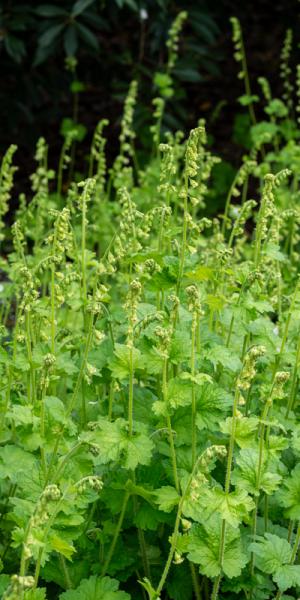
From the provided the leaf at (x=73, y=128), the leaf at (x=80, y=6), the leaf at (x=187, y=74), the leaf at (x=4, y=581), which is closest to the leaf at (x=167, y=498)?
the leaf at (x=4, y=581)

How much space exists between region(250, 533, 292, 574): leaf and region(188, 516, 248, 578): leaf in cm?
4

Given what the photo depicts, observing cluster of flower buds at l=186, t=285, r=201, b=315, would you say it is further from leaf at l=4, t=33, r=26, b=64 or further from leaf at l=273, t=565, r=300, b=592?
leaf at l=4, t=33, r=26, b=64

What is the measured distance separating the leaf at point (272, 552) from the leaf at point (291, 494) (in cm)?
9

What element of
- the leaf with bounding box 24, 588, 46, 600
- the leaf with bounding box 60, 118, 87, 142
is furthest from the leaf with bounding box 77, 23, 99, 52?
the leaf with bounding box 24, 588, 46, 600

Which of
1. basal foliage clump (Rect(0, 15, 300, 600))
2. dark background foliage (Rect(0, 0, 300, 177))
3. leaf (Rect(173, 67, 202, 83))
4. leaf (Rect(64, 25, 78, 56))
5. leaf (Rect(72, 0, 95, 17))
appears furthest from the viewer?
leaf (Rect(173, 67, 202, 83))

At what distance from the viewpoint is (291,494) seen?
269cm

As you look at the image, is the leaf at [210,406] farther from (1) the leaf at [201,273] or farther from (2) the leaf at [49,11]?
(2) the leaf at [49,11]

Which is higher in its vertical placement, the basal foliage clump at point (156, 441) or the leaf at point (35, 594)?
the basal foliage clump at point (156, 441)

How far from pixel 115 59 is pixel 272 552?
4514 millimetres

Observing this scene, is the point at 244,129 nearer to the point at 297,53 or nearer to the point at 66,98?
the point at 297,53

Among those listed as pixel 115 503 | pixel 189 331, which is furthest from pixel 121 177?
pixel 115 503

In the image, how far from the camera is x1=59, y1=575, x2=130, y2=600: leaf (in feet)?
8.21

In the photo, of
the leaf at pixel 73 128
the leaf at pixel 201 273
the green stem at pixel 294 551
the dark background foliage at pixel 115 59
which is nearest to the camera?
the green stem at pixel 294 551

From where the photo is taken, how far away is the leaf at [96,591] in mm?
2502
